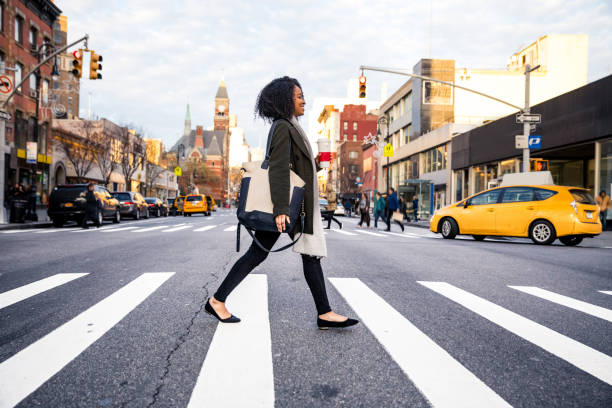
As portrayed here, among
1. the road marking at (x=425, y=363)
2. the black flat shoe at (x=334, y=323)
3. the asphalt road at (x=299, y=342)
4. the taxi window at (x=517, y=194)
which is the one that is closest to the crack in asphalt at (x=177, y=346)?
the asphalt road at (x=299, y=342)

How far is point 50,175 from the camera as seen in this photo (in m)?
36.2

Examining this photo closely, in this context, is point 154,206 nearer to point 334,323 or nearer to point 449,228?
point 449,228

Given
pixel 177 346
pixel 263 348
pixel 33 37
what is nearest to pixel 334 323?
pixel 263 348

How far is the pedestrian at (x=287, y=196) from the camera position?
335 centimetres

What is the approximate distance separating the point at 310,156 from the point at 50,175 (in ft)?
125

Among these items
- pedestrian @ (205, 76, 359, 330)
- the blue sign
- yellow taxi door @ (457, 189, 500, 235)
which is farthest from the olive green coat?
the blue sign

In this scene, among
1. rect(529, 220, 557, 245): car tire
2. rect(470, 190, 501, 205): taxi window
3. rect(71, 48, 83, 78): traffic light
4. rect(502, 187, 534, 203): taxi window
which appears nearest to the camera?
rect(529, 220, 557, 245): car tire

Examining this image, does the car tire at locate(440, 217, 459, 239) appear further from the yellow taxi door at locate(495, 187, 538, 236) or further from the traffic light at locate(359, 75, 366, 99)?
the traffic light at locate(359, 75, 366, 99)

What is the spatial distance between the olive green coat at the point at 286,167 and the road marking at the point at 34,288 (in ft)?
9.71

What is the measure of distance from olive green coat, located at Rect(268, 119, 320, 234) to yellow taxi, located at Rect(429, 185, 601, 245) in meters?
10.6

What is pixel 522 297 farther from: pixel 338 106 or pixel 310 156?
pixel 338 106

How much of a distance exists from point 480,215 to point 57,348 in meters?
12.4

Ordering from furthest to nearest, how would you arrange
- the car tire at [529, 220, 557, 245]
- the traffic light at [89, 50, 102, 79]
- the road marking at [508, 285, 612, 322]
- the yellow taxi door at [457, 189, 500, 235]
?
the traffic light at [89, 50, 102, 79]
the yellow taxi door at [457, 189, 500, 235]
the car tire at [529, 220, 557, 245]
the road marking at [508, 285, 612, 322]

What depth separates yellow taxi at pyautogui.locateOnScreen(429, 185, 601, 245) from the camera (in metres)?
11.9
